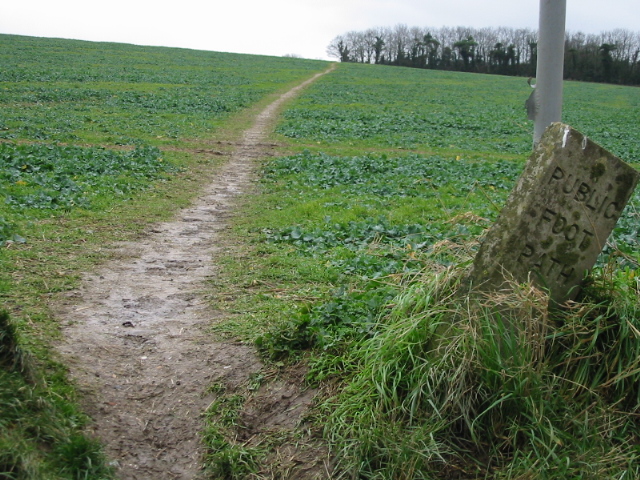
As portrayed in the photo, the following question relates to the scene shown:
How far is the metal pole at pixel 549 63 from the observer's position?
16.2 ft

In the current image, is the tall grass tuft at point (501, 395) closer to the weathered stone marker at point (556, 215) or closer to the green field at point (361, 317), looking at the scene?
the green field at point (361, 317)

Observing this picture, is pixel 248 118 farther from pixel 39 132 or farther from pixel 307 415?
pixel 307 415

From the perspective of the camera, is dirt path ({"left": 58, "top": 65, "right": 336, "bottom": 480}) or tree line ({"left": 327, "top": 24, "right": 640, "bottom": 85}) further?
tree line ({"left": 327, "top": 24, "right": 640, "bottom": 85})

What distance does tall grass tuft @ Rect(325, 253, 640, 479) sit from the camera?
11.5ft

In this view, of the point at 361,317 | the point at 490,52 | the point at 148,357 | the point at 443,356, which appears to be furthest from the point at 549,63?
the point at 490,52

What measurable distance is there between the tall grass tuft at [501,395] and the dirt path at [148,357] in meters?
1.05

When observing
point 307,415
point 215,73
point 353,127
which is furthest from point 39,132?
point 215,73

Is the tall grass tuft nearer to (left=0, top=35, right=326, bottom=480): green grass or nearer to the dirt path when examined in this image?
the dirt path

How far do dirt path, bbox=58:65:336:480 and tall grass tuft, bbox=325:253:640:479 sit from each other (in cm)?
105

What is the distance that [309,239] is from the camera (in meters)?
8.16

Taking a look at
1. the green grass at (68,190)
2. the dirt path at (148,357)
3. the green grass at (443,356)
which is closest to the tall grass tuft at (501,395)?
the green grass at (443,356)

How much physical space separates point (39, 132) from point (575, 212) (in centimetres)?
1718

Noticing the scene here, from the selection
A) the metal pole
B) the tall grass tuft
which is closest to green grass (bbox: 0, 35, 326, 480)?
the tall grass tuft

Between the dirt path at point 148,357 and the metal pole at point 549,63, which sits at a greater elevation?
the metal pole at point 549,63
